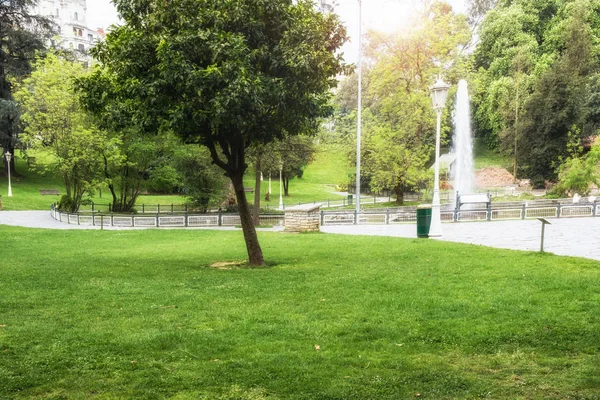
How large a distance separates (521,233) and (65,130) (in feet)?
92.2

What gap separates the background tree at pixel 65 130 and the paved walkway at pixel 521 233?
610 cm

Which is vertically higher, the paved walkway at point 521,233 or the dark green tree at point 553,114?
the dark green tree at point 553,114

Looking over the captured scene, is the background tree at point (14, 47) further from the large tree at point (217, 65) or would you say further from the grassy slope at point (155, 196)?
the large tree at point (217, 65)

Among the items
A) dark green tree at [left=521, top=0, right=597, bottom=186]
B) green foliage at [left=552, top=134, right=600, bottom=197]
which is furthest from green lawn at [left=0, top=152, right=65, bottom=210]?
dark green tree at [left=521, top=0, right=597, bottom=186]

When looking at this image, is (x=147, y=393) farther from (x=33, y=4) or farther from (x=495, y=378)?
(x=33, y=4)

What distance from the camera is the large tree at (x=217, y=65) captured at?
30.2 ft

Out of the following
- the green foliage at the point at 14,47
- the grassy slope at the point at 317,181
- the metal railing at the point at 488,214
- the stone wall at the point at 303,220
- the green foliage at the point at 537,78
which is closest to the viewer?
the stone wall at the point at 303,220

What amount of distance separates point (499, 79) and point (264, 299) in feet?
181

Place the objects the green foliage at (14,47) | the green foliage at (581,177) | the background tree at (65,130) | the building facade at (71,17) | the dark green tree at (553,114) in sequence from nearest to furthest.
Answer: the background tree at (65,130) < the green foliage at (581,177) < the green foliage at (14,47) < the dark green tree at (553,114) < the building facade at (71,17)

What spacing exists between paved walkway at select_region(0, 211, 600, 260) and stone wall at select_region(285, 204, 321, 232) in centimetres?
143

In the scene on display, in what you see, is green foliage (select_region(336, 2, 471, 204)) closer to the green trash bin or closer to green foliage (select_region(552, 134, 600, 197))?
green foliage (select_region(552, 134, 600, 197))

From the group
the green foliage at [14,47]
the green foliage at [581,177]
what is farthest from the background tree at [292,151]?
the green foliage at [14,47]

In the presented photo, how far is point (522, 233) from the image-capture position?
16922 mm

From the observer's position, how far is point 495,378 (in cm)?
428
